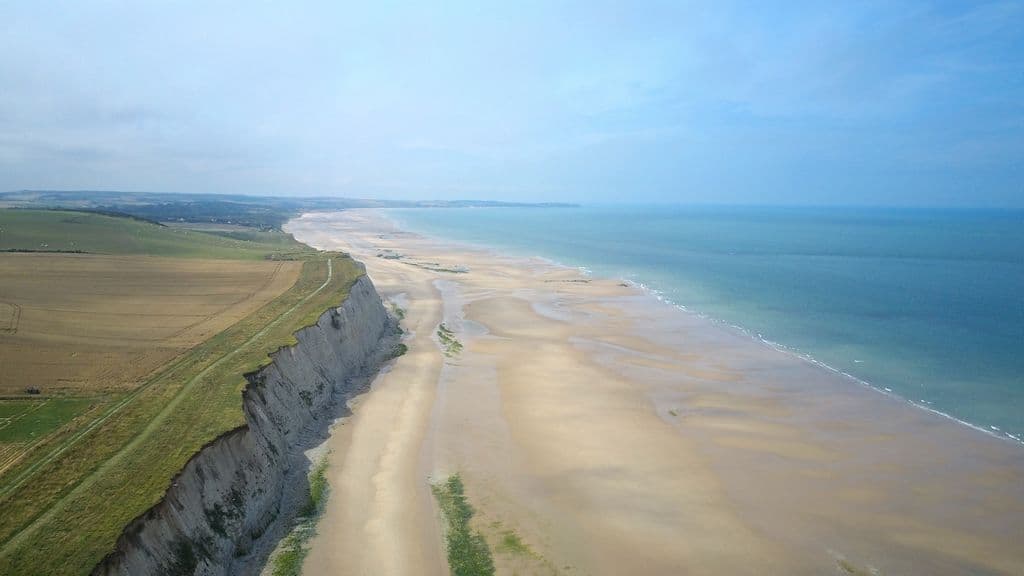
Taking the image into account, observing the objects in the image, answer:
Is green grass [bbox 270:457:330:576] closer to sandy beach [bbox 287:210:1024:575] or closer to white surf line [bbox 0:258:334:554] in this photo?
sandy beach [bbox 287:210:1024:575]

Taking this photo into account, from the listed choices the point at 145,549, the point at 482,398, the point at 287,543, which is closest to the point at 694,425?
the point at 482,398

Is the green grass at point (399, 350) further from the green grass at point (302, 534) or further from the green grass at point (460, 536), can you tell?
the green grass at point (460, 536)

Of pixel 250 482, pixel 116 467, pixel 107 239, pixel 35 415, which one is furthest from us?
pixel 107 239

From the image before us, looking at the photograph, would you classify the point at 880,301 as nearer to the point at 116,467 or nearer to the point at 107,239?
the point at 116,467

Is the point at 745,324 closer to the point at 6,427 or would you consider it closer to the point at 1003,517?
the point at 1003,517

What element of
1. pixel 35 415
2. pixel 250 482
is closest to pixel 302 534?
pixel 250 482

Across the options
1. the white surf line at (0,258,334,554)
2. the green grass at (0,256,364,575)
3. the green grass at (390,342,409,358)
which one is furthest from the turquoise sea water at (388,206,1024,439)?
the white surf line at (0,258,334,554)
